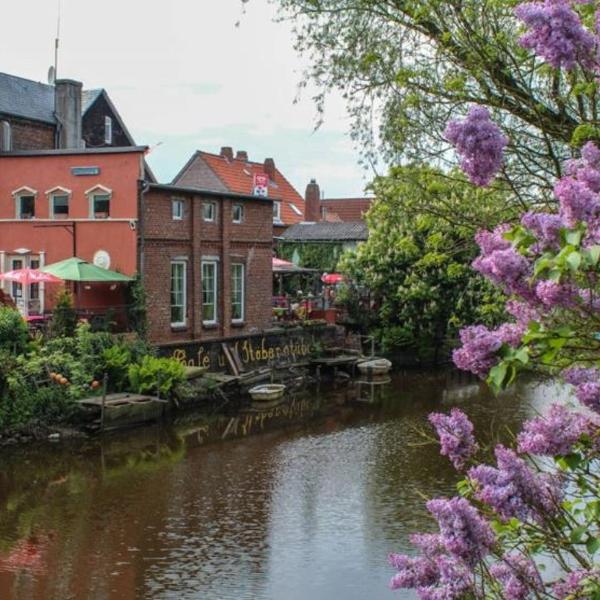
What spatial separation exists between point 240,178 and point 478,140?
163ft

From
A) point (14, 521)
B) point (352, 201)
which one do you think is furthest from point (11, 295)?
point (352, 201)

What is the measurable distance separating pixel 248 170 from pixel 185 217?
26360mm

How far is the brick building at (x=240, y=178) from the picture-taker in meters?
50.8

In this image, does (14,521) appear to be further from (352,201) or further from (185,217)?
(352,201)

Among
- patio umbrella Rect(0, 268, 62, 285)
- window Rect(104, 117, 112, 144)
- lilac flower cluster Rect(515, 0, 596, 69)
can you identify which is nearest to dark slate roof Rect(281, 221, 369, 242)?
window Rect(104, 117, 112, 144)

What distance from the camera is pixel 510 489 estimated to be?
156 inches

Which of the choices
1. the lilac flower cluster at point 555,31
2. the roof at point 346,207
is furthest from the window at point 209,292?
the roof at point 346,207

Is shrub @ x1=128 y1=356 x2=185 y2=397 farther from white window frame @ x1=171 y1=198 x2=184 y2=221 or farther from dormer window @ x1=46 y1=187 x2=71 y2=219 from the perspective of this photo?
dormer window @ x1=46 y1=187 x2=71 y2=219

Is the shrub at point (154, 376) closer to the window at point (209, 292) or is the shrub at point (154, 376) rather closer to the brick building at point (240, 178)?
the window at point (209, 292)

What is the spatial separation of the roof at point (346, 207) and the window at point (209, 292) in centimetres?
3114

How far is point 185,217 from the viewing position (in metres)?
29.4

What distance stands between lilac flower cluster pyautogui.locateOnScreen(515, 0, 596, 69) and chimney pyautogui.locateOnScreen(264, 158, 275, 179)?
53.6 metres

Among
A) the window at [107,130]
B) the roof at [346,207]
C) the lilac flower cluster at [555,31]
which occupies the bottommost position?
the lilac flower cluster at [555,31]

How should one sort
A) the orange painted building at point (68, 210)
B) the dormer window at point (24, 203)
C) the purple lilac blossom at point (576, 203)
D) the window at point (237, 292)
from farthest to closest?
the window at point (237, 292)
the dormer window at point (24, 203)
the orange painted building at point (68, 210)
the purple lilac blossom at point (576, 203)
